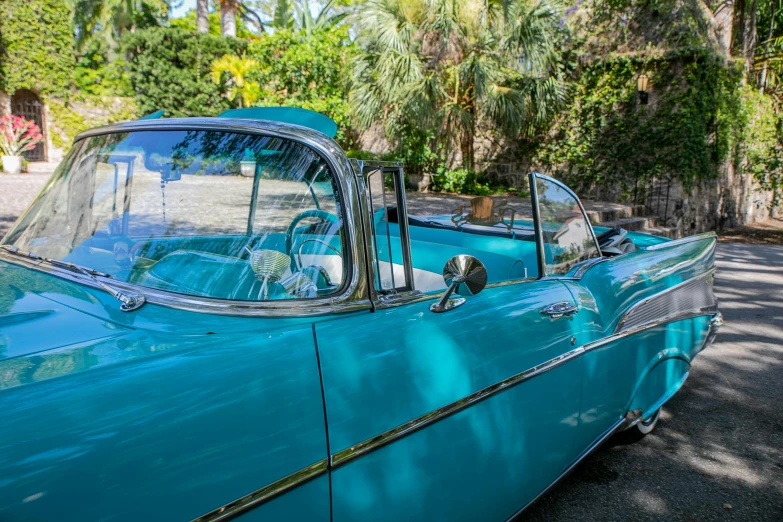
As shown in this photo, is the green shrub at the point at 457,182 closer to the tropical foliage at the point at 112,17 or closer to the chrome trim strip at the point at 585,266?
the chrome trim strip at the point at 585,266

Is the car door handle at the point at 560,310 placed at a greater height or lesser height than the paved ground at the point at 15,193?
lesser

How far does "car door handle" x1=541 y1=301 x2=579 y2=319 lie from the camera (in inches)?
91.4

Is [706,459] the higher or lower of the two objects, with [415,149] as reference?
lower

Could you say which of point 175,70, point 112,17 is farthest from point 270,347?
point 112,17

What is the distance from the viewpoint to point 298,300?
173 centimetres

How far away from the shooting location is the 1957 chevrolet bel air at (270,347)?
3.96 feet

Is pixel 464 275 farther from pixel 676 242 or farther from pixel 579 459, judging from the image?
pixel 676 242

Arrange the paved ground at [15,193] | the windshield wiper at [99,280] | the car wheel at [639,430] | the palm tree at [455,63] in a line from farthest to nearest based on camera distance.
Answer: the palm tree at [455,63], the paved ground at [15,193], the car wheel at [639,430], the windshield wiper at [99,280]

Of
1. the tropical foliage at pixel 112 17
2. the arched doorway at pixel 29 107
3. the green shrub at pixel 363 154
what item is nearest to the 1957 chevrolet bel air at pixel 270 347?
the green shrub at pixel 363 154

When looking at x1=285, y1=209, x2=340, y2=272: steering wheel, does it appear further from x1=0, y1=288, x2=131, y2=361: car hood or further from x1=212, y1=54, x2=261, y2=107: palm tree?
x1=212, y1=54, x2=261, y2=107: palm tree

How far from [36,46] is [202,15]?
6912mm

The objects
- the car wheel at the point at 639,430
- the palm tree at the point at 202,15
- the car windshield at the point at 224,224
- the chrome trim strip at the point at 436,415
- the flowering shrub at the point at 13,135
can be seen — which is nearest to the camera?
the chrome trim strip at the point at 436,415

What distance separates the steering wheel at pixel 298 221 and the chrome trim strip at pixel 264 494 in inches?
23.8

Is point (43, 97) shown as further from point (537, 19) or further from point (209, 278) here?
point (209, 278)
